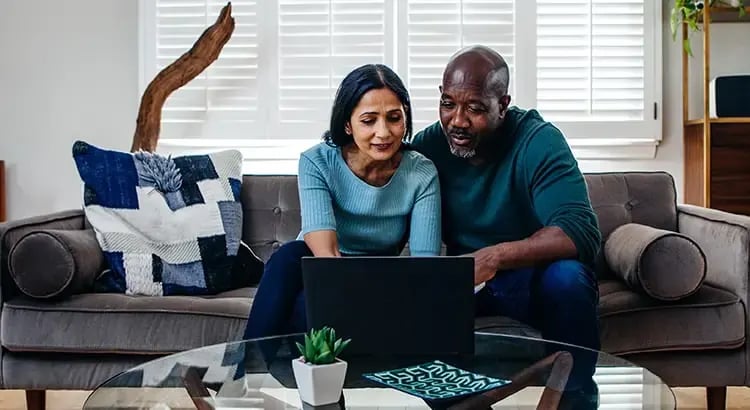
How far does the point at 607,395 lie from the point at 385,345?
14.9 inches

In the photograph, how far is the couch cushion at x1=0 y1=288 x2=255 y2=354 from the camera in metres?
2.07

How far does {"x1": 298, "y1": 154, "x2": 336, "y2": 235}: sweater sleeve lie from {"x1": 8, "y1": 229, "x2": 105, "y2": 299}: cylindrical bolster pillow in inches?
24.5

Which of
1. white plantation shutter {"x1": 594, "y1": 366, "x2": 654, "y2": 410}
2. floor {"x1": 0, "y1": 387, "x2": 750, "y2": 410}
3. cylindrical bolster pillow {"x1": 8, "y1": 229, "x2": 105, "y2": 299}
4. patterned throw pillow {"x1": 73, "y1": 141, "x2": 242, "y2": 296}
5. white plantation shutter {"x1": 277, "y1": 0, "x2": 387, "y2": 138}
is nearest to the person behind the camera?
white plantation shutter {"x1": 594, "y1": 366, "x2": 654, "y2": 410}

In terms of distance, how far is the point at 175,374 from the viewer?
1406 mm

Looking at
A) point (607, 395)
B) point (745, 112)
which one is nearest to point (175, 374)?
point (607, 395)

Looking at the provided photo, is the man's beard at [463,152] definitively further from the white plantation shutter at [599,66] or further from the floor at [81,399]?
the white plantation shutter at [599,66]

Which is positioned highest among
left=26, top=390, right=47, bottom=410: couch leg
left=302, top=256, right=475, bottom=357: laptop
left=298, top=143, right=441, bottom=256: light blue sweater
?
left=298, top=143, right=441, bottom=256: light blue sweater

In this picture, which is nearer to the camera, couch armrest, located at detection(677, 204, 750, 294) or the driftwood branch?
couch armrest, located at detection(677, 204, 750, 294)

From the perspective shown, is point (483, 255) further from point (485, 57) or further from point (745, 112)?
point (745, 112)

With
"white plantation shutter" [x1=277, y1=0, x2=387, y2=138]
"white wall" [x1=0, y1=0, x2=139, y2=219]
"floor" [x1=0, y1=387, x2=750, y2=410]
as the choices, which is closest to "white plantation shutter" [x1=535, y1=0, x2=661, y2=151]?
"white plantation shutter" [x1=277, y1=0, x2=387, y2=138]

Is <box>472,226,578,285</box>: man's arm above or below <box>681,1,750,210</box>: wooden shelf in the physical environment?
below

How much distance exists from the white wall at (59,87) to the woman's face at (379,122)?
5.57ft

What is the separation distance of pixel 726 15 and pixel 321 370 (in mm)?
2665

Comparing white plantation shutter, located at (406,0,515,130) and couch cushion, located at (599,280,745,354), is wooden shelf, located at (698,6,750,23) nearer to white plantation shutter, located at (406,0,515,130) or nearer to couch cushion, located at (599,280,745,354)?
white plantation shutter, located at (406,0,515,130)
